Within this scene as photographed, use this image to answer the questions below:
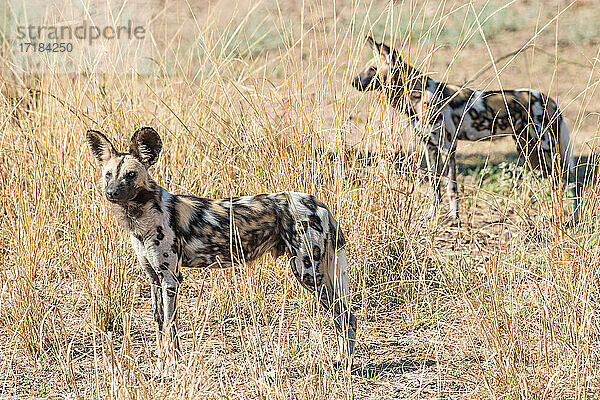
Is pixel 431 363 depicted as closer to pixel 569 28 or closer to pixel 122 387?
pixel 122 387

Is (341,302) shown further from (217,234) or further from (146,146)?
(146,146)

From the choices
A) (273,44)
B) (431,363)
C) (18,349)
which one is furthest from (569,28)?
(18,349)

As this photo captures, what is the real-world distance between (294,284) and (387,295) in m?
0.55

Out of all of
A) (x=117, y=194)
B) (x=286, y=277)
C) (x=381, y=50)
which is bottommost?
(x=286, y=277)

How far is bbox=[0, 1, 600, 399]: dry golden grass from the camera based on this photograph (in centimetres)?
313

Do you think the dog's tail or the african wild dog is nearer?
the african wild dog

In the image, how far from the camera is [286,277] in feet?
Answer: 13.6

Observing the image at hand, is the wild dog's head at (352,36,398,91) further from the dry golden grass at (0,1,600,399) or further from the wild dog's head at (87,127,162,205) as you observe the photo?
the wild dog's head at (87,127,162,205)

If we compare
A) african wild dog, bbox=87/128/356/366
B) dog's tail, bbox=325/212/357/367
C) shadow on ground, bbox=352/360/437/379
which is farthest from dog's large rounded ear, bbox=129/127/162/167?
shadow on ground, bbox=352/360/437/379

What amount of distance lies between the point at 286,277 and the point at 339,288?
66cm

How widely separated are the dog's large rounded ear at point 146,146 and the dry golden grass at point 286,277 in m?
0.64

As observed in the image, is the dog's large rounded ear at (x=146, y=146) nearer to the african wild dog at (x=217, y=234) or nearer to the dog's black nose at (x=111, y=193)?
the african wild dog at (x=217, y=234)

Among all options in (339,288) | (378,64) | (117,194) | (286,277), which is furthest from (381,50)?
(117,194)

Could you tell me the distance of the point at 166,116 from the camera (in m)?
5.37
